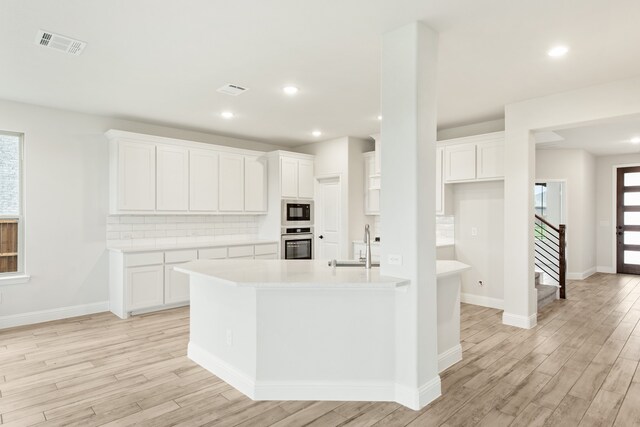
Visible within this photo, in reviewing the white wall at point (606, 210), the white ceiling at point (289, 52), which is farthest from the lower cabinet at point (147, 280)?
the white wall at point (606, 210)

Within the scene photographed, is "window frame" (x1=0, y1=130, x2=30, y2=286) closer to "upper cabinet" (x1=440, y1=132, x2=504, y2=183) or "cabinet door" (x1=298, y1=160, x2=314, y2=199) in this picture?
"cabinet door" (x1=298, y1=160, x2=314, y2=199)

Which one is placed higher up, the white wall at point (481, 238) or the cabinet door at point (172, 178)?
the cabinet door at point (172, 178)

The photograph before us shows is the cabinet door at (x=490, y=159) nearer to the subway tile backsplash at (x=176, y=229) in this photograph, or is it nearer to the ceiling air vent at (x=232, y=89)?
the ceiling air vent at (x=232, y=89)

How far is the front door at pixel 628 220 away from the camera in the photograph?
852 centimetres

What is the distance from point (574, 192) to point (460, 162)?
4.13m

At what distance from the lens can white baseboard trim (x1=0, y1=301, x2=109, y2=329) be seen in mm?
4664

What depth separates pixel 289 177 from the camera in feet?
22.3

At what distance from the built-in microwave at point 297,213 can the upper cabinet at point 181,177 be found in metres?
0.42

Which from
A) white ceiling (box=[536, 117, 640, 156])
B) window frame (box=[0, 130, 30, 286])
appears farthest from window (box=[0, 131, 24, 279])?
white ceiling (box=[536, 117, 640, 156])

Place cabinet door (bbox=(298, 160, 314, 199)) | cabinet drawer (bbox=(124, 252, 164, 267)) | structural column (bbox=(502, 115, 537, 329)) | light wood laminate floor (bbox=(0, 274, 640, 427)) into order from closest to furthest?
light wood laminate floor (bbox=(0, 274, 640, 427)) < structural column (bbox=(502, 115, 537, 329)) < cabinet drawer (bbox=(124, 252, 164, 267)) < cabinet door (bbox=(298, 160, 314, 199))

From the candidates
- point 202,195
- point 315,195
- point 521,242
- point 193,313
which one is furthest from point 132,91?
point 521,242

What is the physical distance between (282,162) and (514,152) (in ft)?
11.9

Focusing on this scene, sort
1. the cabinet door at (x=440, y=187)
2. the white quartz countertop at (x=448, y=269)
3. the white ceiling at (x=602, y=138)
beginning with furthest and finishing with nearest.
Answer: the white ceiling at (x=602, y=138) < the cabinet door at (x=440, y=187) < the white quartz countertop at (x=448, y=269)

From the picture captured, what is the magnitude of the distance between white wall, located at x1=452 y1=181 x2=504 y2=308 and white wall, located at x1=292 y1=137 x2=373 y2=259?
5.26 feet
